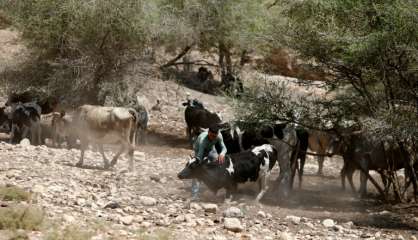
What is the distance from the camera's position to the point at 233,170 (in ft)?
45.1

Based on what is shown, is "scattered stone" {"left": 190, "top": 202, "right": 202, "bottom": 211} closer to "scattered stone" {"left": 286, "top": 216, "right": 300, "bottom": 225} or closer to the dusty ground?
the dusty ground

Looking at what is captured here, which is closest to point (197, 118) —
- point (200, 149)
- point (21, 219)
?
point (200, 149)

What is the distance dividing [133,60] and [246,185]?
9360 millimetres

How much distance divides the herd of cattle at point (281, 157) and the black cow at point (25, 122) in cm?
662

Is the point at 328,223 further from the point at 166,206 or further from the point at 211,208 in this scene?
the point at 166,206

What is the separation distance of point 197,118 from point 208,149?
8.92 meters

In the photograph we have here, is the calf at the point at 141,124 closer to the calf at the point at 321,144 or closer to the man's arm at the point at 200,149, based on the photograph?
the calf at the point at 321,144

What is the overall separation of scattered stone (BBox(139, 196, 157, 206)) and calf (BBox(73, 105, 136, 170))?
3473 mm

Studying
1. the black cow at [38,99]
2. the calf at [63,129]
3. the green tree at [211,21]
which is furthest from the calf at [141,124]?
the green tree at [211,21]

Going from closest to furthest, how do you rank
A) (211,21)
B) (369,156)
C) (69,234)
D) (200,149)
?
(69,234) → (200,149) → (369,156) → (211,21)

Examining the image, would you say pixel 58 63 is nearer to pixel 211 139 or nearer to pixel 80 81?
pixel 80 81

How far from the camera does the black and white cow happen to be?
44.4ft

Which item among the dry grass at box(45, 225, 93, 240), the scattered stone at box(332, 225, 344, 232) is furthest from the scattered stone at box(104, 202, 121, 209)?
the scattered stone at box(332, 225, 344, 232)

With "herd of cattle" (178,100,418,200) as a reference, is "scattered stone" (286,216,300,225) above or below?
below
